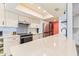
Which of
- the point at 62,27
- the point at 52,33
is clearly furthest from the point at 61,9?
the point at 52,33

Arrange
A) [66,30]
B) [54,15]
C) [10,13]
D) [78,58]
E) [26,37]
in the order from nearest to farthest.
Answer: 1. [78,58]
2. [66,30]
3. [54,15]
4. [26,37]
5. [10,13]

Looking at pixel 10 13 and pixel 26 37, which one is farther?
pixel 10 13

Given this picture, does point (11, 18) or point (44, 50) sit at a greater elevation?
point (11, 18)

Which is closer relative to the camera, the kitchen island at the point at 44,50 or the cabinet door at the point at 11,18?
the kitchen island at the point at 44,50

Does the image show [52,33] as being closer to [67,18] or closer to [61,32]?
[61,32]

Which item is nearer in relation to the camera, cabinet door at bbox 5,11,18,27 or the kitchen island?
the kitchen island

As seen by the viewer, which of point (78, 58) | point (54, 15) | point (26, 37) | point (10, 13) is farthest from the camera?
point (10, 13)

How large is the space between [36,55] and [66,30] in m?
0.84

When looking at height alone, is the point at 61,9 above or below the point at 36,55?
above

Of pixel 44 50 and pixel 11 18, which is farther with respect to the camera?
pixel 11 18

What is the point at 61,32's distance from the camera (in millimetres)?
1391

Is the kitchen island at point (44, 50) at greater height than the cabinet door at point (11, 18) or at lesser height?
lesser

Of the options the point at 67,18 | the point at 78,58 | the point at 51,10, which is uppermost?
the point at 51,10

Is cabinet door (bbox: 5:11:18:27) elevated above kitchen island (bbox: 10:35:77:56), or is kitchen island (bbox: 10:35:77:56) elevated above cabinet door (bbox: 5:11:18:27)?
cabinet door (bbox: 5:11:18:27)
